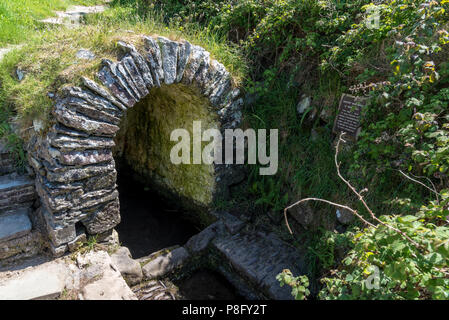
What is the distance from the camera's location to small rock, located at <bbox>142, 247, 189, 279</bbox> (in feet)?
12.0

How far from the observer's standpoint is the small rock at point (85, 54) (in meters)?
3.18

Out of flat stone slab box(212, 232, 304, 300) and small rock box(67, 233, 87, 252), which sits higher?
small rock box(67, 233, 87, 252)

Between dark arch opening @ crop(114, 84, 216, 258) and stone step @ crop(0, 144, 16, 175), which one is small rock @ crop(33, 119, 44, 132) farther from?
dark arch opening @ crop(114, 84, 216, 258)

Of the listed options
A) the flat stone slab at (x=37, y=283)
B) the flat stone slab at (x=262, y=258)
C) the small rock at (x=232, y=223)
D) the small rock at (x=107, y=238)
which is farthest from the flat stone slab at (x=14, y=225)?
the small rock at (x=232, y=223)

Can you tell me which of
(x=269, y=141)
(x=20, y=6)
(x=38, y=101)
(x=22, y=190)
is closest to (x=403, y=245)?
(x=269, y=141)

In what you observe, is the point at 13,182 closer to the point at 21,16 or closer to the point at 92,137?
the point at 92,137

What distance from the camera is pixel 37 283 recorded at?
9.49ft

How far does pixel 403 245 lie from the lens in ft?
5.88

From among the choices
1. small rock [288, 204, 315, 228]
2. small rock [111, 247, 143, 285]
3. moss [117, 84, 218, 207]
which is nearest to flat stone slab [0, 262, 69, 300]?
small rock [111, 247, 143, 285]

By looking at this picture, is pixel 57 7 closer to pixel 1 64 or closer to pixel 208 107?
pixel 1 64

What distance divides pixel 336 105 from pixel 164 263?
286 cm

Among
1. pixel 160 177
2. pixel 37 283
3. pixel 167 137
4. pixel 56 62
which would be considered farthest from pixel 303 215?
pixel 56 62

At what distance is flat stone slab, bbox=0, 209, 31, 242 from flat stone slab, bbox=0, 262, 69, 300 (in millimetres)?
385

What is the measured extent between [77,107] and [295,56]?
9.56 ft
